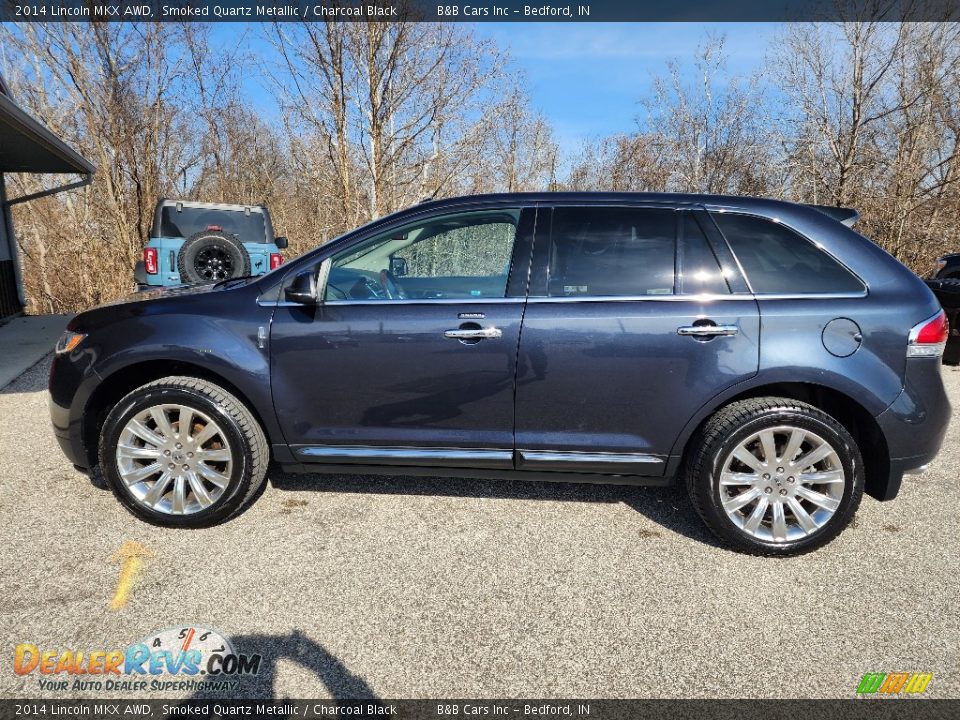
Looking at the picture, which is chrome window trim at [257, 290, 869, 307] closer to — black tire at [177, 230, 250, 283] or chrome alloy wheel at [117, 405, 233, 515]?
chrome alloy wheel at [117, 405, 233, 515]

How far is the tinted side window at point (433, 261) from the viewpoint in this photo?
2.92 m

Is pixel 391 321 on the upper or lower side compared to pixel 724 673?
upper

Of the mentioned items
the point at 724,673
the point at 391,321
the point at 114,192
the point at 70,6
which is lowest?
the point at 724,673

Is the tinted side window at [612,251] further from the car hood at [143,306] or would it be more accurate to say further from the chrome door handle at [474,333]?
the car hood at [143,306]

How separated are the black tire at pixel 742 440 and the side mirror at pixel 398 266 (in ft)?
5.94

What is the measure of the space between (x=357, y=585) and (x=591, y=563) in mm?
1102

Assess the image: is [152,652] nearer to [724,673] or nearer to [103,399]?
[103,399]

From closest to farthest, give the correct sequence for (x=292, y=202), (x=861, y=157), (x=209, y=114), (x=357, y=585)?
(x=357, y=585) < (x=861, y=157) < (x=209, y=114) < (x=292, y=202)

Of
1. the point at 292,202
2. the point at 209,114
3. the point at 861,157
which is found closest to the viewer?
the point at 861,157

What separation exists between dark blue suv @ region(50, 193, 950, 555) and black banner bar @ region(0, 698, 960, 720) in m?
0.88

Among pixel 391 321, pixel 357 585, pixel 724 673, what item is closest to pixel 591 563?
pixel 724 673

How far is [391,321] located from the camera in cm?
281

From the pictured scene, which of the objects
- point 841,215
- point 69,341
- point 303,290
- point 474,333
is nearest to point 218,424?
point 303,290

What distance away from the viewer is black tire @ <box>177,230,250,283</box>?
7.03m
